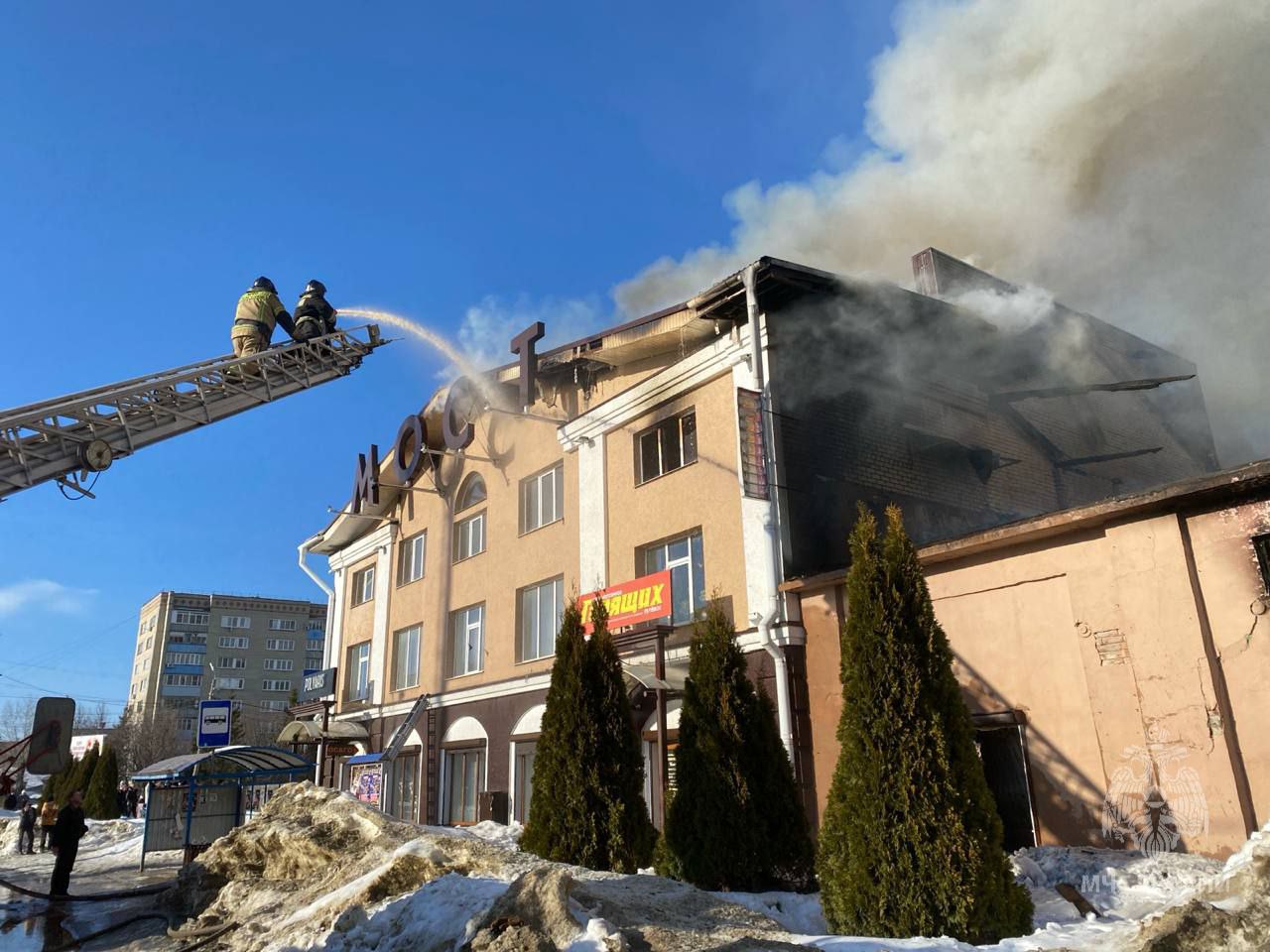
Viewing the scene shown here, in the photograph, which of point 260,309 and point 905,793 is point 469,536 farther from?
point 905,793

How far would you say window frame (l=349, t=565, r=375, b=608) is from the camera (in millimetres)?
28308

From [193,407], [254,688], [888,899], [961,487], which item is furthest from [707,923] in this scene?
[254,688]

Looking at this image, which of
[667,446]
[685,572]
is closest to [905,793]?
[685,572]

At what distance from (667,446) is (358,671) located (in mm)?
14678

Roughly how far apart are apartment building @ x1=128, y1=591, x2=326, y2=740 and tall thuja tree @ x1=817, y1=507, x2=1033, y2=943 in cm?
9080

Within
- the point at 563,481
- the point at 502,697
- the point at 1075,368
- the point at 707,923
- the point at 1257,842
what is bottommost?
the point at 707,923

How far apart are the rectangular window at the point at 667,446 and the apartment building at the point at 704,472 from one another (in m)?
0.04

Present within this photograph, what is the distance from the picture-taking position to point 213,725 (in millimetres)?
19328

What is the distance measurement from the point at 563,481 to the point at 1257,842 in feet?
49.4

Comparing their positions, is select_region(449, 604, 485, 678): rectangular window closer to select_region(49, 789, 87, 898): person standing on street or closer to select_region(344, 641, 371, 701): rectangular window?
select_region(344, 641, 371, 701): rectangular window

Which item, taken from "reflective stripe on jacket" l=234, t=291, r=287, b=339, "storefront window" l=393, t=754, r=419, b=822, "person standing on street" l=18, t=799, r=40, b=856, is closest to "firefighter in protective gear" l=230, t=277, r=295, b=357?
"reflective stripe on jacket" l=234, t=291, r=287, b=339

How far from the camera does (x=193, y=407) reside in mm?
16062

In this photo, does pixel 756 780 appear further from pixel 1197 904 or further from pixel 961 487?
pixel 961 487

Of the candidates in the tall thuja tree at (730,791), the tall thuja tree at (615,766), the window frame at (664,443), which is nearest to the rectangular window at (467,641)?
the window frame at (664,443)
